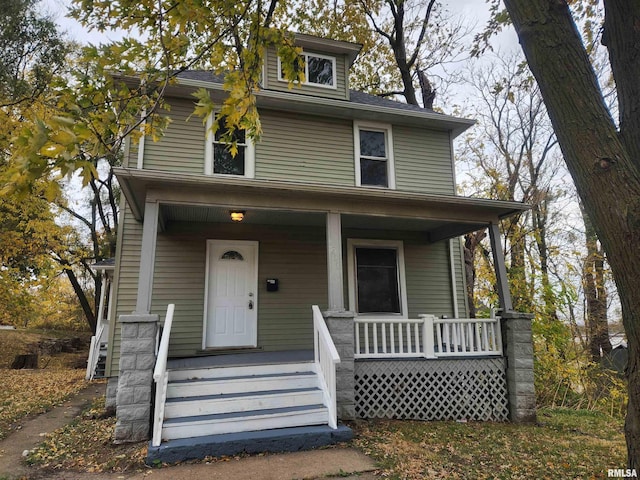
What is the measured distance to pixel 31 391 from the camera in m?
7.69

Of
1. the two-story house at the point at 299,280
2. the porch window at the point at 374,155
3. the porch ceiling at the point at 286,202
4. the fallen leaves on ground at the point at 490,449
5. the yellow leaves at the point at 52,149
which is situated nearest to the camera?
the yellow leaves at the point at 52,149

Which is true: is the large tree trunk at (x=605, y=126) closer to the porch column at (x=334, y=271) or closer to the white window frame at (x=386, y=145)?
the porch column at (x=334, y=271)

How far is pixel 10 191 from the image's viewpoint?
6.38ft

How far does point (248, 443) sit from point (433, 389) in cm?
307

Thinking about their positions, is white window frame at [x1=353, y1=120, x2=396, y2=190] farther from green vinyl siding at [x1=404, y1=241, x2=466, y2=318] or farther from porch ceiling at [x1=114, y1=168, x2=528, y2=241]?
green vinyl siding at [x1=404, y1=241, x2=466, y2=318]

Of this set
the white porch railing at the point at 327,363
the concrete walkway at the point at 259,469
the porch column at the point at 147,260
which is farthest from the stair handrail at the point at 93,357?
the white porch railing at the point at 327,363

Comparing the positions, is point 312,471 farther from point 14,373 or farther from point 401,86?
point 401,86

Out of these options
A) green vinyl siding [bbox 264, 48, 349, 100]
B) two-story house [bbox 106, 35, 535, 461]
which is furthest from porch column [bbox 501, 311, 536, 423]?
green vinyl siding [bbox 264, 48, 349, 100]

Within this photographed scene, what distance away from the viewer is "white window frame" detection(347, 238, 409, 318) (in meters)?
7.26

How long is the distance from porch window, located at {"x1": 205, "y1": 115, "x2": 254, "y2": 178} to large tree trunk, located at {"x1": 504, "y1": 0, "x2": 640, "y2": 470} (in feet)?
16.4

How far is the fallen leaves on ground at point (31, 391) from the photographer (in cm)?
583

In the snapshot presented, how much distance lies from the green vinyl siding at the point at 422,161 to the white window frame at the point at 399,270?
4.00ft

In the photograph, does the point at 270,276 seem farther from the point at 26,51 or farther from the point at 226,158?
the point at 26,51

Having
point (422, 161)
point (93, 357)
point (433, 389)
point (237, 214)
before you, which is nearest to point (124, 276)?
point (237, 214)
